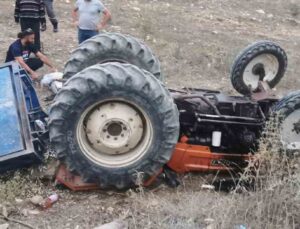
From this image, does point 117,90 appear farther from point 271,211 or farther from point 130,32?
point 130,32

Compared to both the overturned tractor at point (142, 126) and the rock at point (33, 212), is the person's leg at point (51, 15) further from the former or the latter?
the rock at point (33, 212)

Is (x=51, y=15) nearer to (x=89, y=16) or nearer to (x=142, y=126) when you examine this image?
(x=89, y=16)

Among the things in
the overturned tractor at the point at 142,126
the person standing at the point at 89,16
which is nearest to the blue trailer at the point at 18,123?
the overturned tractor at the point at 142,126

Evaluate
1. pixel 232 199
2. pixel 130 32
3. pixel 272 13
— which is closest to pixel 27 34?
pixel 130 32

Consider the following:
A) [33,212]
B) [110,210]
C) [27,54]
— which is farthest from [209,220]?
[27,54]

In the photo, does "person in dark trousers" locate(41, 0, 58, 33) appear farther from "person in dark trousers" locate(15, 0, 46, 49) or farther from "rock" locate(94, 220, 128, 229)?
"rock" locate(94, 220, 128, 229)

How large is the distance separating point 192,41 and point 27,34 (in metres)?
3.91

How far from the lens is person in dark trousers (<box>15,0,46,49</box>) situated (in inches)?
387

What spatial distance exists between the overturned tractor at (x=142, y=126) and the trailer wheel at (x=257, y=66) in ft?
1.77

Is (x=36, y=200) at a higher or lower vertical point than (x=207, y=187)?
higher

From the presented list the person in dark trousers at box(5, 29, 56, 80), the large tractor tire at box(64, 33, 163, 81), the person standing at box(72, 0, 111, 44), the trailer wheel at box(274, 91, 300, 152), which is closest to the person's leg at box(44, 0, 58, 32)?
the person standing at box(72, 0, 111, 44)

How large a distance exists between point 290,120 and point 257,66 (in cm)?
111

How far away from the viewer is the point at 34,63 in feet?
30.6

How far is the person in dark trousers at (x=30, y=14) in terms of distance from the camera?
9820 mm
